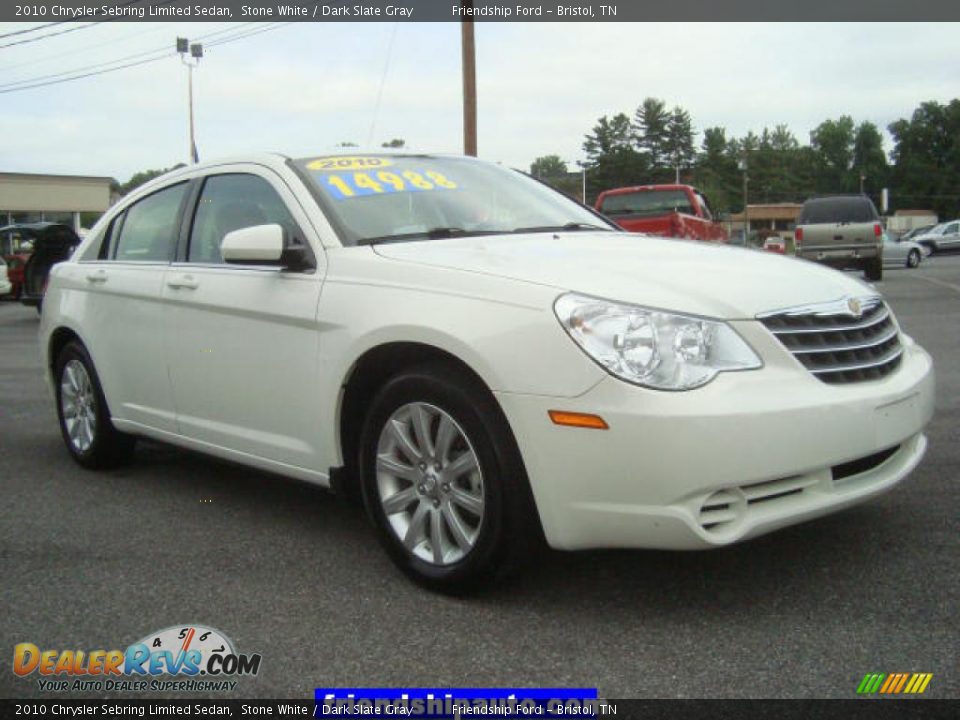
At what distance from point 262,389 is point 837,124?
160 m

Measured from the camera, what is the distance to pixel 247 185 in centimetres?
440

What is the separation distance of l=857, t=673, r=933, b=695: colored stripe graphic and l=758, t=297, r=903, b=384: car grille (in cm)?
91

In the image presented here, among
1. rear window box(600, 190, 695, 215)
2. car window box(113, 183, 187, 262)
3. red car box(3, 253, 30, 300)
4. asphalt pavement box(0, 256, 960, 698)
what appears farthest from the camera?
red car box(3, 253, 30, 300)

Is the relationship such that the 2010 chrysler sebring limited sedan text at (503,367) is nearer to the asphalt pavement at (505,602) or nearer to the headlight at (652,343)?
the headlight at (652,343)

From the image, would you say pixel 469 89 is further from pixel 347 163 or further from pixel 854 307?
pixel 854 307

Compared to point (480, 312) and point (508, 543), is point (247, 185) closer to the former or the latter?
point (480, 312)

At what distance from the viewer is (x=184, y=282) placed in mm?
4445

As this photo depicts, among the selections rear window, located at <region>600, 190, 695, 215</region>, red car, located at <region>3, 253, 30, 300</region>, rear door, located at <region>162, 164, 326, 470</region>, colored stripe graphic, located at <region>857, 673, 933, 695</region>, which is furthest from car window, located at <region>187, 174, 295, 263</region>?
red car, located at <region>3, 253, 30, 300</region>

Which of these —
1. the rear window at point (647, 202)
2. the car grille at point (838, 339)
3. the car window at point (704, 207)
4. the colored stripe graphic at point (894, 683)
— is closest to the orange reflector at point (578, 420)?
the car grille at point (838, 339)

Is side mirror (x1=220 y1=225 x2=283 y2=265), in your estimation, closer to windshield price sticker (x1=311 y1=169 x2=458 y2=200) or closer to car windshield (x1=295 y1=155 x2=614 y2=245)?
car windshield (x1=295 y1=155 x2=614 y2=245)

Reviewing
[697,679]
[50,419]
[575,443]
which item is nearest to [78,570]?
[575,443]

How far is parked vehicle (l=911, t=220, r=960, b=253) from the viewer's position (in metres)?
43.0

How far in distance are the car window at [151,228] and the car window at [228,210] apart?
220mm

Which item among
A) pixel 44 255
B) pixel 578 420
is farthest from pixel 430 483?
pixel 44 255
